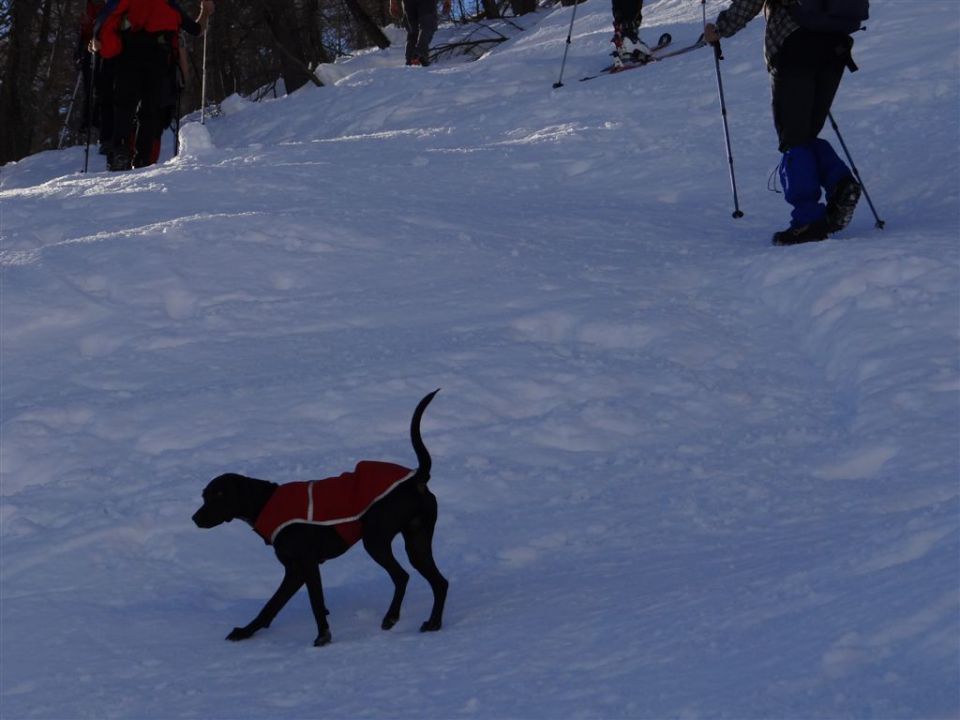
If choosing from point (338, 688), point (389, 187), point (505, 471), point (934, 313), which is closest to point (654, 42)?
point (389, 187)

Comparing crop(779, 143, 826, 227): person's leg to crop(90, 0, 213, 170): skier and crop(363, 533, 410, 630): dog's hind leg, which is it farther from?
crop(90, 0, 213, 170): skier

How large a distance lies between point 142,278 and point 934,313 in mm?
3845

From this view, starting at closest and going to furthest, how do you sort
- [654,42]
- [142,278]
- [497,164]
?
[142,278], [497,164], [654,42]

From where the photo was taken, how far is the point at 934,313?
6152 millimetres

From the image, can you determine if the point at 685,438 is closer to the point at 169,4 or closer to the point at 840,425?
the point at 840,425

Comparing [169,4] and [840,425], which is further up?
[169,4]

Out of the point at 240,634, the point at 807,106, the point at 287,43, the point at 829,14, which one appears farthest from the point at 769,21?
the point at 287,43

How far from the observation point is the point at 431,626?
13.3 ft

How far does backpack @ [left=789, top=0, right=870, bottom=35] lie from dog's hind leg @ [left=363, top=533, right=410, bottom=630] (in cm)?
435

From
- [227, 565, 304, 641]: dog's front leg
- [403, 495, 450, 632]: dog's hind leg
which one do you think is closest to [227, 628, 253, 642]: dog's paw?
[227, 565, 304, 641]: dog's front leg

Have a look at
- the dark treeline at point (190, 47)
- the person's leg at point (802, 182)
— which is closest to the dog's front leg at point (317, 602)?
the person's leg at point (802, 182)

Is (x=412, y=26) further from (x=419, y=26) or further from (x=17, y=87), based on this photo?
(x=17, y=87)

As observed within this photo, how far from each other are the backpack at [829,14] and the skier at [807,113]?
74 mm

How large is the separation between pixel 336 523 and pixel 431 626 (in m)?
0.42
